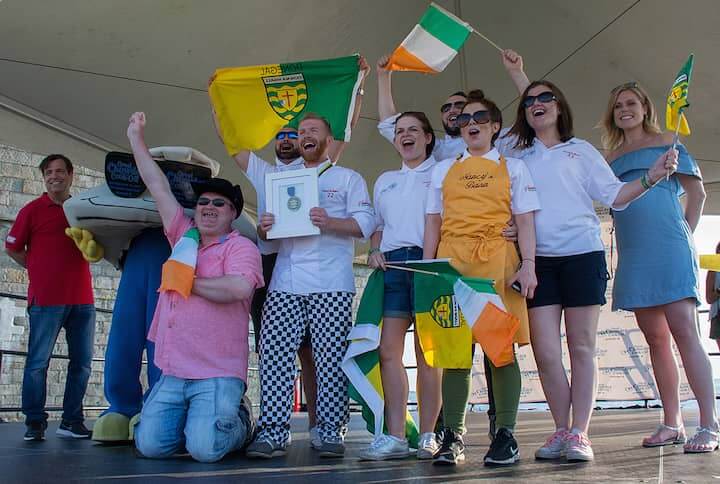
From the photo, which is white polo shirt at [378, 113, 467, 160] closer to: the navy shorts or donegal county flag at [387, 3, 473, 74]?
donegal county flag at [387, 3, 473, 74]

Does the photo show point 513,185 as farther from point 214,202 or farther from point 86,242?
point 86,242

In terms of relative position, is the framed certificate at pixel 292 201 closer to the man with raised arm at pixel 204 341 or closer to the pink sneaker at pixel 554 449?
the man with raised arm at pixel 204 341

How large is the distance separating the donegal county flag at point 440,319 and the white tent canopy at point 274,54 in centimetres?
246

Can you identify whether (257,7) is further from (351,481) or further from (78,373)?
(351,481)

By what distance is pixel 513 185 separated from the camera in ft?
9.43

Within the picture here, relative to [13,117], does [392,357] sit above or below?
below

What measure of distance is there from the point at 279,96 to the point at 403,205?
107cm

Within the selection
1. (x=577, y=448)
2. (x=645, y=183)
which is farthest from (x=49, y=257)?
(x=645, y=183)

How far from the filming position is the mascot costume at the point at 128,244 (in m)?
3.58

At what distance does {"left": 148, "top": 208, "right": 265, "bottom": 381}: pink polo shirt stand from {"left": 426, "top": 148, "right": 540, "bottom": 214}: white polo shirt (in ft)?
2.38

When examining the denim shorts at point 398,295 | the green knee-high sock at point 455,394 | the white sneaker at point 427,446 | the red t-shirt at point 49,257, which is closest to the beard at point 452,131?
the denim shorts at point 398,295

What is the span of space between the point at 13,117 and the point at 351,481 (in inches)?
125

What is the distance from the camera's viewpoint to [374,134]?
6.23 meters

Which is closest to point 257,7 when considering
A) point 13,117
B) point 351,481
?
point 13,117
